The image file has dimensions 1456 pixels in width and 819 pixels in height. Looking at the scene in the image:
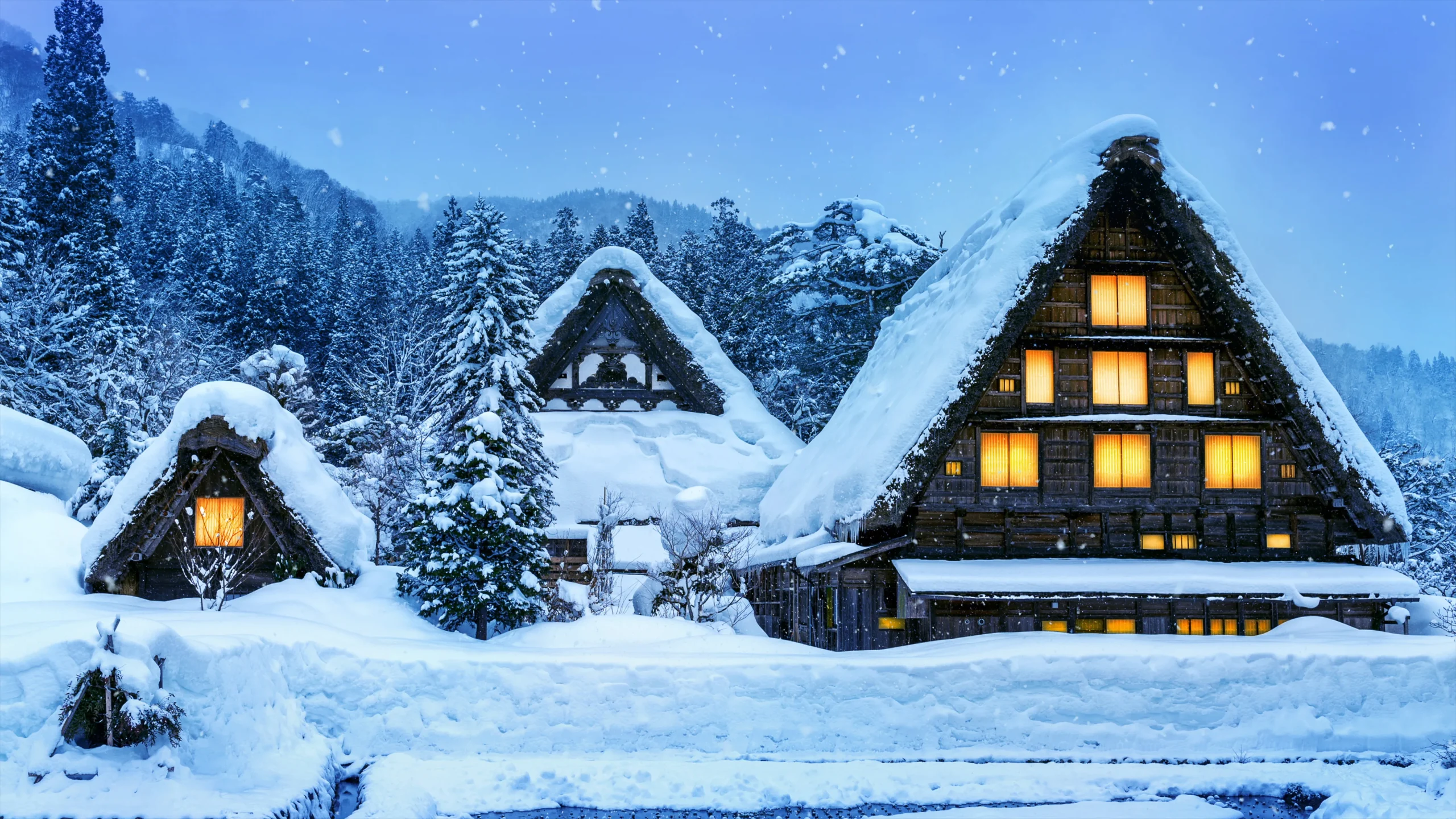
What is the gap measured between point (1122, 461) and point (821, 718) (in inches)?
301

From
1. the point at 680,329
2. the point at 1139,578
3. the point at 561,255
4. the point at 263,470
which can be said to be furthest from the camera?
the point at 561,255

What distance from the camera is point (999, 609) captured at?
16.1 m

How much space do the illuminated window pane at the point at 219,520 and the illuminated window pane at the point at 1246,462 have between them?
1813 cm

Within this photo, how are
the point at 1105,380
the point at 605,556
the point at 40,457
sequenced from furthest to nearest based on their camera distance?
the point at 40,457
the point at 605,556
the point at 1105,380

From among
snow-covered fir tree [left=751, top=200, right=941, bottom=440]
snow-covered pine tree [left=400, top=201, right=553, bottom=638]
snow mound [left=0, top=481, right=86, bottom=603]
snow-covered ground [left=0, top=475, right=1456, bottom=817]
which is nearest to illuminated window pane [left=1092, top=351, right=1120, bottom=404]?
snow-covered ground [left=0, top=475, right=1456, bottom=817]

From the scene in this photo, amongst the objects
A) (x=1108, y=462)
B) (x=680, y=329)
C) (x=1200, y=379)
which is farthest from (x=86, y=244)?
(x=1200, y=379)

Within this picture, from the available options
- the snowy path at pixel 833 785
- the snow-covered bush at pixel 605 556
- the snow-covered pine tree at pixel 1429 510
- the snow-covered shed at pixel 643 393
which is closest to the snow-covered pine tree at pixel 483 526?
the snow-covered bush at pixel 605 556

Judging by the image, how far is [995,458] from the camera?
16.3 metres

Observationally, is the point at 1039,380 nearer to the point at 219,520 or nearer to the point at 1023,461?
the point at 1023,461

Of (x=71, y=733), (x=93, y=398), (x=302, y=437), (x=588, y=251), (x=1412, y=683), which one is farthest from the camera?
(x=588, y=251)

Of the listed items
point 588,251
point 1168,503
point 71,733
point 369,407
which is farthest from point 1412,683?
point 588,251

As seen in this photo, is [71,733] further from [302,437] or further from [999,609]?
[999,609]

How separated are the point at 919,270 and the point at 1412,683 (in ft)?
69.5

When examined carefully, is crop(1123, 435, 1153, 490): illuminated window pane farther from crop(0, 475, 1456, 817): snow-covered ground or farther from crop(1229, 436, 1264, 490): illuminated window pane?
crop(0, 475, 1456, 817): snow-covered ground
